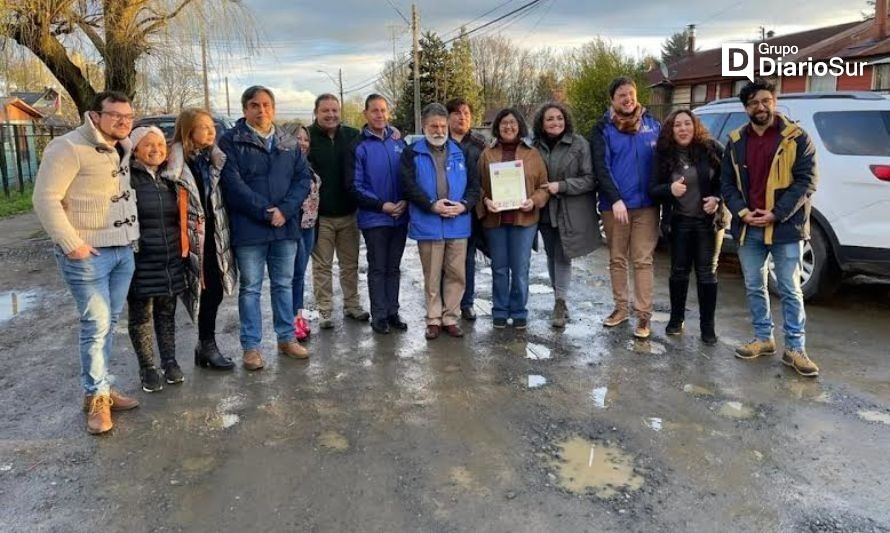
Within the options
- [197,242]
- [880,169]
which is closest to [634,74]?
[880,169]

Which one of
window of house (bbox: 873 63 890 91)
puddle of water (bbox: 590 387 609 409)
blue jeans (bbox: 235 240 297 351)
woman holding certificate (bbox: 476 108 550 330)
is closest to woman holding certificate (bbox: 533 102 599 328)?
woman holding certificate (bbox: 476 108 550 330)

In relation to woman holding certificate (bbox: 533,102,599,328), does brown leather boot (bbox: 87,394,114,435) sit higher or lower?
lower

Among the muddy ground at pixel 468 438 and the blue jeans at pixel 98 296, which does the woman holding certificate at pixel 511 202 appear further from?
the blue jeans at pixel 98 296

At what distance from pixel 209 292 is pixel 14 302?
11.8 feet

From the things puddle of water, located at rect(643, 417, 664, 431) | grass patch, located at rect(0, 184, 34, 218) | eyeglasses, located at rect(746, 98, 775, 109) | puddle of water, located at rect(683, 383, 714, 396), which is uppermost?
eyeglasses, located at rect(746, 98, 775, 109)

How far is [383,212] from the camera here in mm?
5508

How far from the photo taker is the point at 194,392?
4.50m

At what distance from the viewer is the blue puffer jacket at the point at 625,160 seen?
541cm

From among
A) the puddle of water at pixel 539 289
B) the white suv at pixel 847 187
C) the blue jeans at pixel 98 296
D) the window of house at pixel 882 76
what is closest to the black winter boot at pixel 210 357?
the blue jeans at pixel 98 296

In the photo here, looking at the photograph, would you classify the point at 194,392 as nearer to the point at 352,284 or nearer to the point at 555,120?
the point at 352,284

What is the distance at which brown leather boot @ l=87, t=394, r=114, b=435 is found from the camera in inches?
153

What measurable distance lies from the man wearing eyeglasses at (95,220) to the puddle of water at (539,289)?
13.6 feet

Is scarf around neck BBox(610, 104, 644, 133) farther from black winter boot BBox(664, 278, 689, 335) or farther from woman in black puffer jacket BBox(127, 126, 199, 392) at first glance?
woman in black puffer jacket BBox(127, 126, 199, 392)

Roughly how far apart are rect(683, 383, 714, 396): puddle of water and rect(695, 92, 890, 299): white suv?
223 cm
